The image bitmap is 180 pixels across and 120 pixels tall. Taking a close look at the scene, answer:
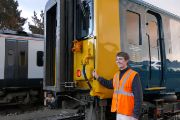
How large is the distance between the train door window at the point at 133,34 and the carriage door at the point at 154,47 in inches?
15.3

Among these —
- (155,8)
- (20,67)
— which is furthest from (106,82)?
(20,67)

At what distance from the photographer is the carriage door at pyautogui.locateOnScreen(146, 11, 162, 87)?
7.48 m

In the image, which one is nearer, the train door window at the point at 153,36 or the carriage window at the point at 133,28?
the carriage window at the point at 133,28

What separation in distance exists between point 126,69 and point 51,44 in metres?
2.82

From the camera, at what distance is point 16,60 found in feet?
44.7

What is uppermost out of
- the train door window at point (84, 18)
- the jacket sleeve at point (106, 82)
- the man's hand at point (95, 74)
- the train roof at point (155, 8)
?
the train roof at point (155, 8)

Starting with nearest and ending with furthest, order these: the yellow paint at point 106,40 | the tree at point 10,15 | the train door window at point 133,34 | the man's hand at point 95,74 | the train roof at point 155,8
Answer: the man's hand at point 95,74
the yellow paint at point 106,40
the train door window at point 133,34
the train roof at point 155,8
the tree at point 10,15

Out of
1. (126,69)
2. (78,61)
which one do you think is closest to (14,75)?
(78,61)

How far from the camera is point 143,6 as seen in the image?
7.39 metres

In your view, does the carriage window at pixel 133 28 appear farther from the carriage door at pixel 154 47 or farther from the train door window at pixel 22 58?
the train door window at pixel 22 58

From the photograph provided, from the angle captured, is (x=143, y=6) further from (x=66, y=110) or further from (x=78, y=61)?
(x=66, y=110)

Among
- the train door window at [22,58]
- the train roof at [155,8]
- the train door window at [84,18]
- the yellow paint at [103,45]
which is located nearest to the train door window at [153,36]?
the train roof at [155,8]

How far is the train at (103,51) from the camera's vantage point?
6.27 m

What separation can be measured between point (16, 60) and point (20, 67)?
345 mm
